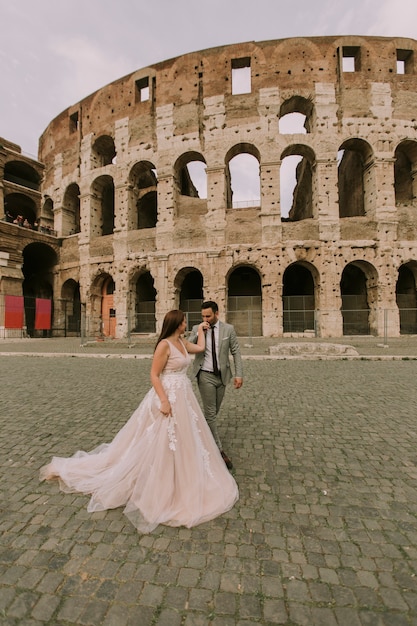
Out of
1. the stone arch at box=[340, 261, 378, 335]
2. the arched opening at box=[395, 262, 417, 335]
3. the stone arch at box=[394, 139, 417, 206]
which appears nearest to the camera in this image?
the stone arch at box=[340, 261, 378, 335]

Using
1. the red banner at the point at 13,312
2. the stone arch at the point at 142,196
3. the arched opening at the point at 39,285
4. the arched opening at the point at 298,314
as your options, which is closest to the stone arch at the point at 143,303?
the stone arch at the point at 142,196

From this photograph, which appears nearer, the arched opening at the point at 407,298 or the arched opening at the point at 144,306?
the arched opening at the point at 407,298

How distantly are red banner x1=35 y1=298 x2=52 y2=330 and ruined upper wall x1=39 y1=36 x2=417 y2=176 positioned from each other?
1270 cm

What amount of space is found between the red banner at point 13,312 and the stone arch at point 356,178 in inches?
886

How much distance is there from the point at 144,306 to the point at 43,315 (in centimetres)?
750

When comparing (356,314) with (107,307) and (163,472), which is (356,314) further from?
(163,472)

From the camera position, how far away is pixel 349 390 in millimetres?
5934

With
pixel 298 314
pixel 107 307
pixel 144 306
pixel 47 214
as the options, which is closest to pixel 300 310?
pixel 298 314

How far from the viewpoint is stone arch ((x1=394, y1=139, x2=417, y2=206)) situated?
58.5 ft

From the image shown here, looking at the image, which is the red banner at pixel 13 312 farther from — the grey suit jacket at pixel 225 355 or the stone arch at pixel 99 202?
the grey suit jacket at pixel 225 355

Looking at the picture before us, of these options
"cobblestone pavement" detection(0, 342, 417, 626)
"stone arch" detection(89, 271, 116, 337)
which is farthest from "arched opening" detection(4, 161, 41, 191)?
"cobblestone pavement" detection(0, 342, 417, 626)

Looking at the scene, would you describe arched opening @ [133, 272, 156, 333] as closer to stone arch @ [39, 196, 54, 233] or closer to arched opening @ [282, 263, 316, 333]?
arched opening @ [282, 263, 316, 333]

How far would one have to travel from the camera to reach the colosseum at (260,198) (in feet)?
56.1

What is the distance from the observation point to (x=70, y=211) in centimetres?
2353
